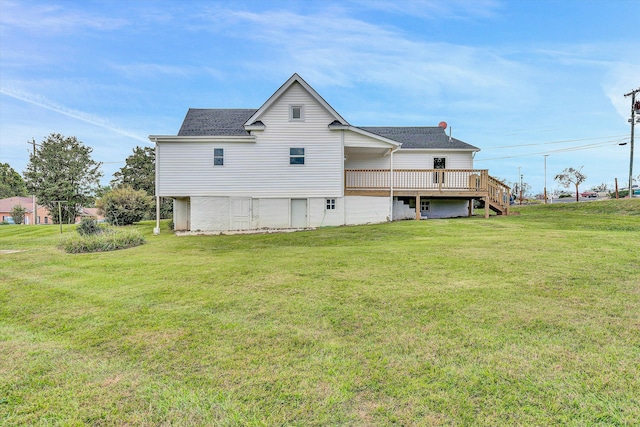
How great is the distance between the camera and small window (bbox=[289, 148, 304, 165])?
1760 centimetres

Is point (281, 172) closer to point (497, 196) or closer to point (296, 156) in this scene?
point (296, 156)

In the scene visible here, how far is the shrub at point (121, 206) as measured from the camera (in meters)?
23.7

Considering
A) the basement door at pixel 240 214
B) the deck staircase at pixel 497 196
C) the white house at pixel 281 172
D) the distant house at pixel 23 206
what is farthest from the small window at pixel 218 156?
the distant house at pixel 23 206

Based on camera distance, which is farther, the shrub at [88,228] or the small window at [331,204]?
the small window at [331,204]

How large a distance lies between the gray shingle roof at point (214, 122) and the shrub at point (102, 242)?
24.6ft

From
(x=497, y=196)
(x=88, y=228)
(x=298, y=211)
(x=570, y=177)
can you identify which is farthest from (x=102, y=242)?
(x=570, y=177)

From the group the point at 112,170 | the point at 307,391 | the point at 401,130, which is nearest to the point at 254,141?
the point at 401,130

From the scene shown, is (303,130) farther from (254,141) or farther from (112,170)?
(112,170)

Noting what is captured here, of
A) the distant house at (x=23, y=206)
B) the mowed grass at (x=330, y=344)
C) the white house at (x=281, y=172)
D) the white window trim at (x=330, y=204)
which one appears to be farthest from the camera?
the distant house at (x=23, y=206)

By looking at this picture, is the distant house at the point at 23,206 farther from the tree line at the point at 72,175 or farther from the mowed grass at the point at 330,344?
the mowed grass at the point at 330,344

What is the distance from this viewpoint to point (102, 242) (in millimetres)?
11391

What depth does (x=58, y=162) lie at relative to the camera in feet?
124

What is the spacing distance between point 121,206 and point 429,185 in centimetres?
2153

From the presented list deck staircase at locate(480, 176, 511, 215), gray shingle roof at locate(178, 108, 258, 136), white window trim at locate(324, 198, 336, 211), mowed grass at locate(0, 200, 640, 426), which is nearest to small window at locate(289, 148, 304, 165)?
white window trim at locate(324, 198, 336, 211)
